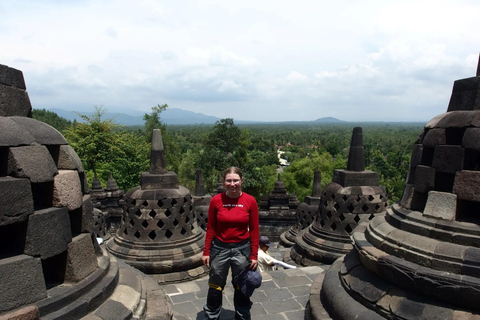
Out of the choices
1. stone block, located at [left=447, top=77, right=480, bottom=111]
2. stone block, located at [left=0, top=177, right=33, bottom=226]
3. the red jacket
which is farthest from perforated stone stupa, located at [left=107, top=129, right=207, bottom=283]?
stone block, located at [left=447, top=77, right=480, bottom=111]

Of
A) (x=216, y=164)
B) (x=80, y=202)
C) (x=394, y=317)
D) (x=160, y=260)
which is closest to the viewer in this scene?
(x=394, y=317)

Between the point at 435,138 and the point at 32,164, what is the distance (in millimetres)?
3445

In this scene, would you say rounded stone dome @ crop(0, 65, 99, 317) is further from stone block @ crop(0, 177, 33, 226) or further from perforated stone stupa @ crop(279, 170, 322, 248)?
perforated stone stupa @ crop(279, 170, 322, 248)

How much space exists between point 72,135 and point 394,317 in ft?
84.9

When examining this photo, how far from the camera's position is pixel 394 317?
274 centimetres

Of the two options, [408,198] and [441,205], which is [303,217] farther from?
[441,205]

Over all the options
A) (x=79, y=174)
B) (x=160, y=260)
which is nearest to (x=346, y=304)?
(x=79, y=174)

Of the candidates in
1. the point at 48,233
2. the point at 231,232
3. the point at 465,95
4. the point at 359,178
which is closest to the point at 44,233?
the point at 48,233

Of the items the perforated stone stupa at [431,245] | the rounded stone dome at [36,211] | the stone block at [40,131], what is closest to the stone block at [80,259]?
the rounded stone dome at [36,211]

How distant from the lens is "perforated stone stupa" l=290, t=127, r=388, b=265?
6078mm

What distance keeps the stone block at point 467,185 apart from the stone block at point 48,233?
3285mm

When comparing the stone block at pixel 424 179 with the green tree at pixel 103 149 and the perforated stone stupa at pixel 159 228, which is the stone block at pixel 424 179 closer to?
the perforated stone stupa at pixel 159 228

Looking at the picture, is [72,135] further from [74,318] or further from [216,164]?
[74,318]

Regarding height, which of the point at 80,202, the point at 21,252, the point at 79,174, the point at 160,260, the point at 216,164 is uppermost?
the point at 79,174
